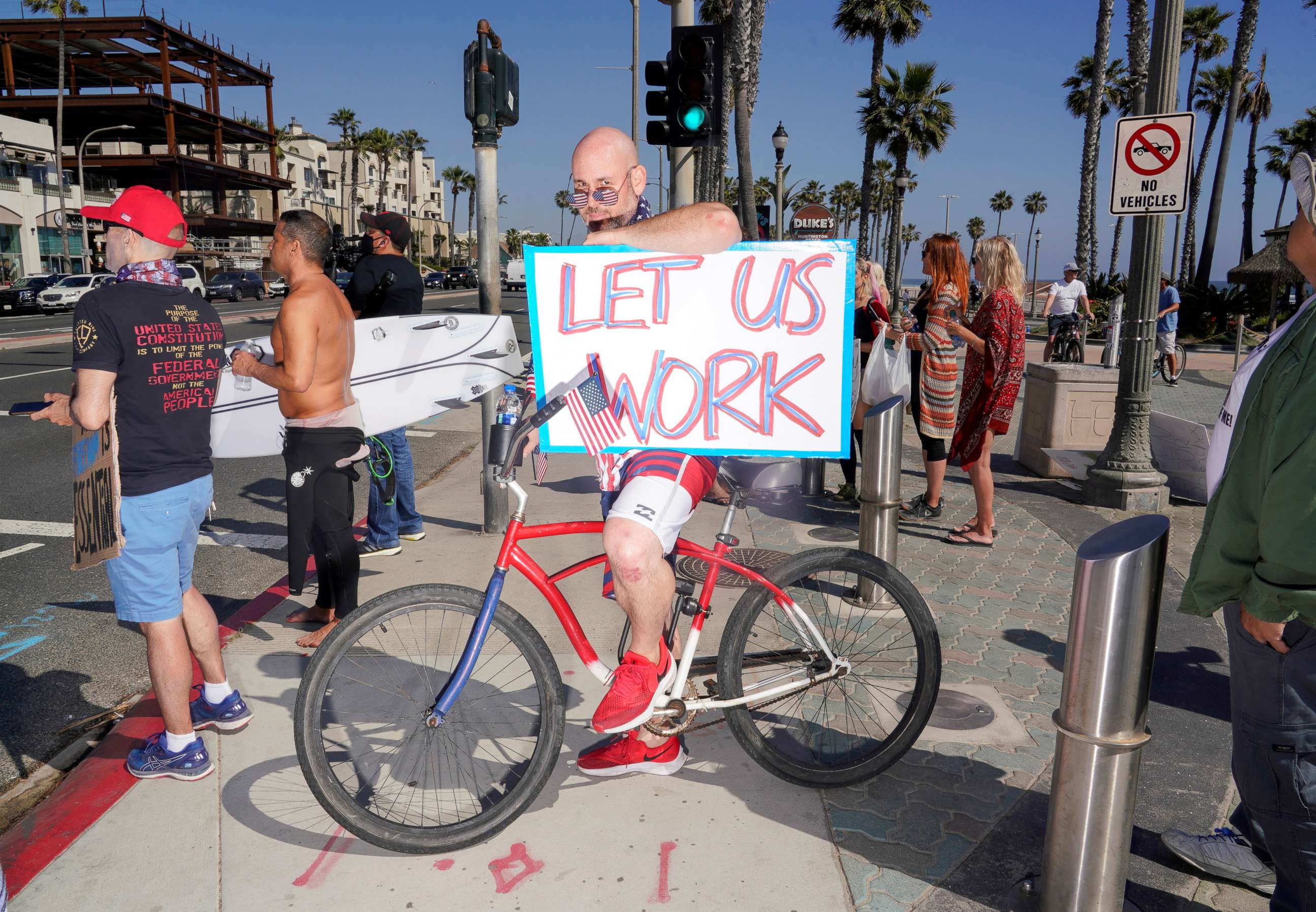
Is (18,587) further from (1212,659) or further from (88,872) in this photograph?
Answer: (1212,659)

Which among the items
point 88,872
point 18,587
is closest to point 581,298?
point 88,872

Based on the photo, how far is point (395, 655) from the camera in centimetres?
304

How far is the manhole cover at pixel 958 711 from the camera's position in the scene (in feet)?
12.1

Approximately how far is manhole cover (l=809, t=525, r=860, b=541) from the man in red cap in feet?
13.7

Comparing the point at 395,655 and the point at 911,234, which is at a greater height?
the point at 911,234

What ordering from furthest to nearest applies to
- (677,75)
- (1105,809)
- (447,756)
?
(677,75) → (447,756) → (1105,809)

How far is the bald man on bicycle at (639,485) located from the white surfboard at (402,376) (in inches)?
123

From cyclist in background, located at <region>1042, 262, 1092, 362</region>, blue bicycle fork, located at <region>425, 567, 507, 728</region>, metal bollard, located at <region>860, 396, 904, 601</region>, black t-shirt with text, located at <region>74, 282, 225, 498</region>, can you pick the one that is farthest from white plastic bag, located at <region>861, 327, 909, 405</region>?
cyclist in background, located at <region>1042, 262, 1092, 362</region>

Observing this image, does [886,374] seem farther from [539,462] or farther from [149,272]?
[149,272]

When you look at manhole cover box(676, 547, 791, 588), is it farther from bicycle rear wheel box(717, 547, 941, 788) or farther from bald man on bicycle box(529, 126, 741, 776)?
bald man on bicycle box(529, 126, 741, 776)

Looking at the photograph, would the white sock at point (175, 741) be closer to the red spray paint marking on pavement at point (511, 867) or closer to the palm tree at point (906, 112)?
the red spray paint marking on pavement at point (511, 867)

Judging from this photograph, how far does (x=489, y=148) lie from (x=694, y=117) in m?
2.26

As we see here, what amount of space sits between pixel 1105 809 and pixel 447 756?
209 centimetres

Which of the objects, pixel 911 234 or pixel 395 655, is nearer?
pixel 395 655
